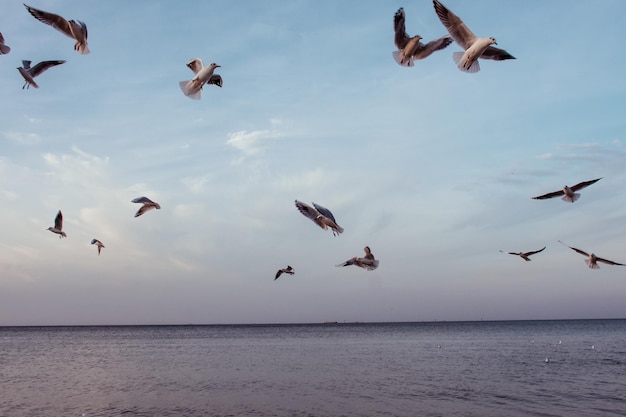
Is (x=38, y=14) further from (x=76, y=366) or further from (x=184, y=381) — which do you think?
(x=76, y=366)

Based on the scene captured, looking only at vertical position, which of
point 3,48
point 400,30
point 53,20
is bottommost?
point 3,48

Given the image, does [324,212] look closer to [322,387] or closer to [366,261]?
[366,261]

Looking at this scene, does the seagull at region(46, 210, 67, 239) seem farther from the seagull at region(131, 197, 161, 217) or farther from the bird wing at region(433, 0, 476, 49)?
the bird wing at region(433, 0, 476, 49)

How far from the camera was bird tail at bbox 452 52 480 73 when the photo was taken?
10.6 metres

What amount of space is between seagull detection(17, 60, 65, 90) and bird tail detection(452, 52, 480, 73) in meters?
8.11

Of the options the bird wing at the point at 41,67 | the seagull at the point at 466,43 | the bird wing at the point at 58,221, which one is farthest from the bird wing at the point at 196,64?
the bird wing at the point at 58,221

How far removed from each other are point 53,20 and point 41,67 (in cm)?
179

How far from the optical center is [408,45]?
11.3 m

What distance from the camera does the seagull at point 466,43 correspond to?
10.2 metres

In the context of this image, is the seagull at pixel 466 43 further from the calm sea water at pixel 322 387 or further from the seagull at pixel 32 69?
the calm sea water at pixel 322 387

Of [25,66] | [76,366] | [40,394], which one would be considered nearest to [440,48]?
[25,66]

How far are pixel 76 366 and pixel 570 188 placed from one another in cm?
4776

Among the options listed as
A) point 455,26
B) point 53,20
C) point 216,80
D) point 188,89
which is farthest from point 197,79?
point 455,26

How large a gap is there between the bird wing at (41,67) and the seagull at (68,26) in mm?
1121
